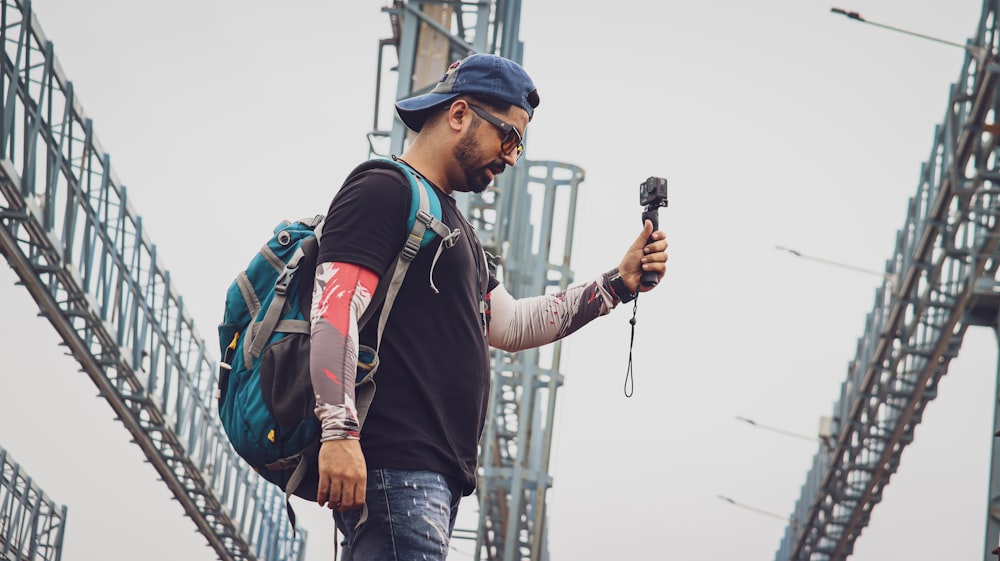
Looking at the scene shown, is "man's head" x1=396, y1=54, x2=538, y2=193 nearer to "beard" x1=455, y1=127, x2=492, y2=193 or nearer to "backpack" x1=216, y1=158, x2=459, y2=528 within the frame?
"beard" x1=455, y1=127, x2=492, y2=193

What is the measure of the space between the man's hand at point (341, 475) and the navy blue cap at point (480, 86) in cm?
102

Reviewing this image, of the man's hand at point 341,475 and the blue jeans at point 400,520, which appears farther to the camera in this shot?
the blue jeans at point 400,520

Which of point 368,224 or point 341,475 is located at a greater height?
point 368,224

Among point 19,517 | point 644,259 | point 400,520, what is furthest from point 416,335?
point 19,517

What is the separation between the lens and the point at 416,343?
3486 mm

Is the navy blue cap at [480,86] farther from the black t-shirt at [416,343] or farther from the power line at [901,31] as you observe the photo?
the power line at [901,31]

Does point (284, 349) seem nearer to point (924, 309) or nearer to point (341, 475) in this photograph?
point (341, 475)

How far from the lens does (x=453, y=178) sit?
3.74 m

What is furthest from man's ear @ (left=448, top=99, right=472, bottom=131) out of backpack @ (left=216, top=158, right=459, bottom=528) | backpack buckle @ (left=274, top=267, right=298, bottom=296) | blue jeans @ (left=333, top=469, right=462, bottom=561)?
blue jeans @ (left=333, top=469, right=462, bottom=561)

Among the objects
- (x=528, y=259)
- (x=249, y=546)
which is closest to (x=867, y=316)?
(x=528, y=259)

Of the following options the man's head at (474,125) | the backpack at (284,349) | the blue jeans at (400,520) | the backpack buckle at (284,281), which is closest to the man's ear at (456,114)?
the man's head at (474,125)

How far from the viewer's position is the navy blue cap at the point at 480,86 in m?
3.73

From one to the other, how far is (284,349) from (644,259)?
1166 mm

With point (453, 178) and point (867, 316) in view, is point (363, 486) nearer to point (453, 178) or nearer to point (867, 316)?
point (453, 178)
